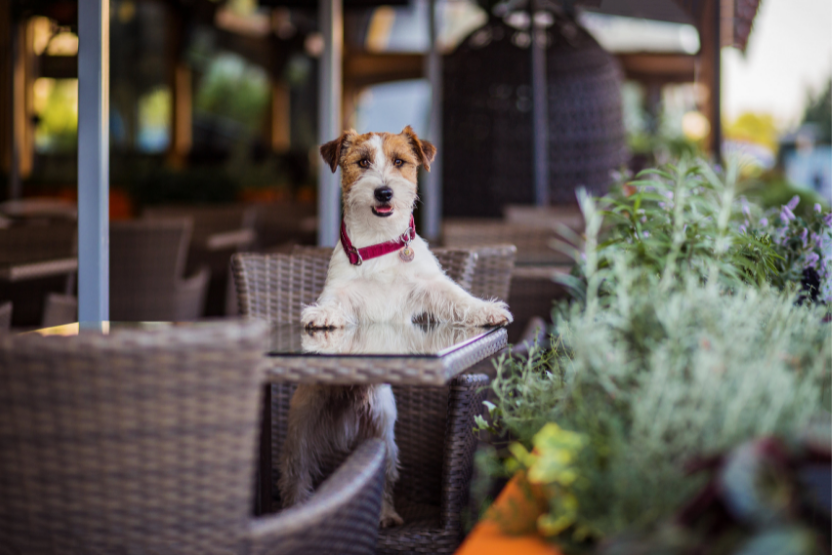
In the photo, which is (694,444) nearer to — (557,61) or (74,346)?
(74,346)

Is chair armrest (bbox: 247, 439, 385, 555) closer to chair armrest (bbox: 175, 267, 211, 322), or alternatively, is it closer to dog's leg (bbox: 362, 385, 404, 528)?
dog's leg (bbox: 362, 385, 404, 528)

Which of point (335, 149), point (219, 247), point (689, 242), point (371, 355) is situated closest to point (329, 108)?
point (219, 247)

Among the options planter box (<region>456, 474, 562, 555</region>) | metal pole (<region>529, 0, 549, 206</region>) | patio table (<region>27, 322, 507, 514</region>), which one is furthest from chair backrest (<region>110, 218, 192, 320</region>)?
planter box (<region>456, 474, 562, 555</region>)

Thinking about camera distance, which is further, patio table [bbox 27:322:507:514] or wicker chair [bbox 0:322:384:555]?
patio table [bbox 27:322:507:514]

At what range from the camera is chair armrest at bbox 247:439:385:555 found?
1210 mm

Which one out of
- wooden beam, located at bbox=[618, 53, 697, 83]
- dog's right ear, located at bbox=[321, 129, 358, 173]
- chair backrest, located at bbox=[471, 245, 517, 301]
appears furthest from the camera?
wooden beam, located at bbox=[618, 53, 697, 83]

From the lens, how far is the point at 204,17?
11820 millimetres

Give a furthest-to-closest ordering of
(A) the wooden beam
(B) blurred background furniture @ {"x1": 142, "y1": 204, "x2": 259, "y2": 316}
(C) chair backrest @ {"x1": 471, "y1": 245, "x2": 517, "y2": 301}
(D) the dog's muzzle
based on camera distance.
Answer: (A) the wooden beam, (B) blurred background furniture @ {"x1": 142, "y1": 204, "x2": 259, "y2": 316}, (C) chair backrest @ {"x1": 471, "y1": 245, "x2": 517, "y2": 301}, (D) the dog's muzzle

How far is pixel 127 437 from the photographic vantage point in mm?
1085

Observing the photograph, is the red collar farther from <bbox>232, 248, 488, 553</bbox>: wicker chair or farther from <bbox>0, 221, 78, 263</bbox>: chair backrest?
<bbox>0, 221, 78, 263</bbox>: chair backrest

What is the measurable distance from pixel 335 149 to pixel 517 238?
1822 millimetres

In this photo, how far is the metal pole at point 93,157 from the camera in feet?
8.57

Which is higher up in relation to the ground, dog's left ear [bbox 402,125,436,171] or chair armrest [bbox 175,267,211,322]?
dog's left ear [bbox 402,125,436,171]

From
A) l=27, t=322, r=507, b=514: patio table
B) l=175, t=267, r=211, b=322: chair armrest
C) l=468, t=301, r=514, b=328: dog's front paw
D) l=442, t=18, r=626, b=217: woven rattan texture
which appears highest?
l=442, t=18, r=626, b=217: woven rattan texture
